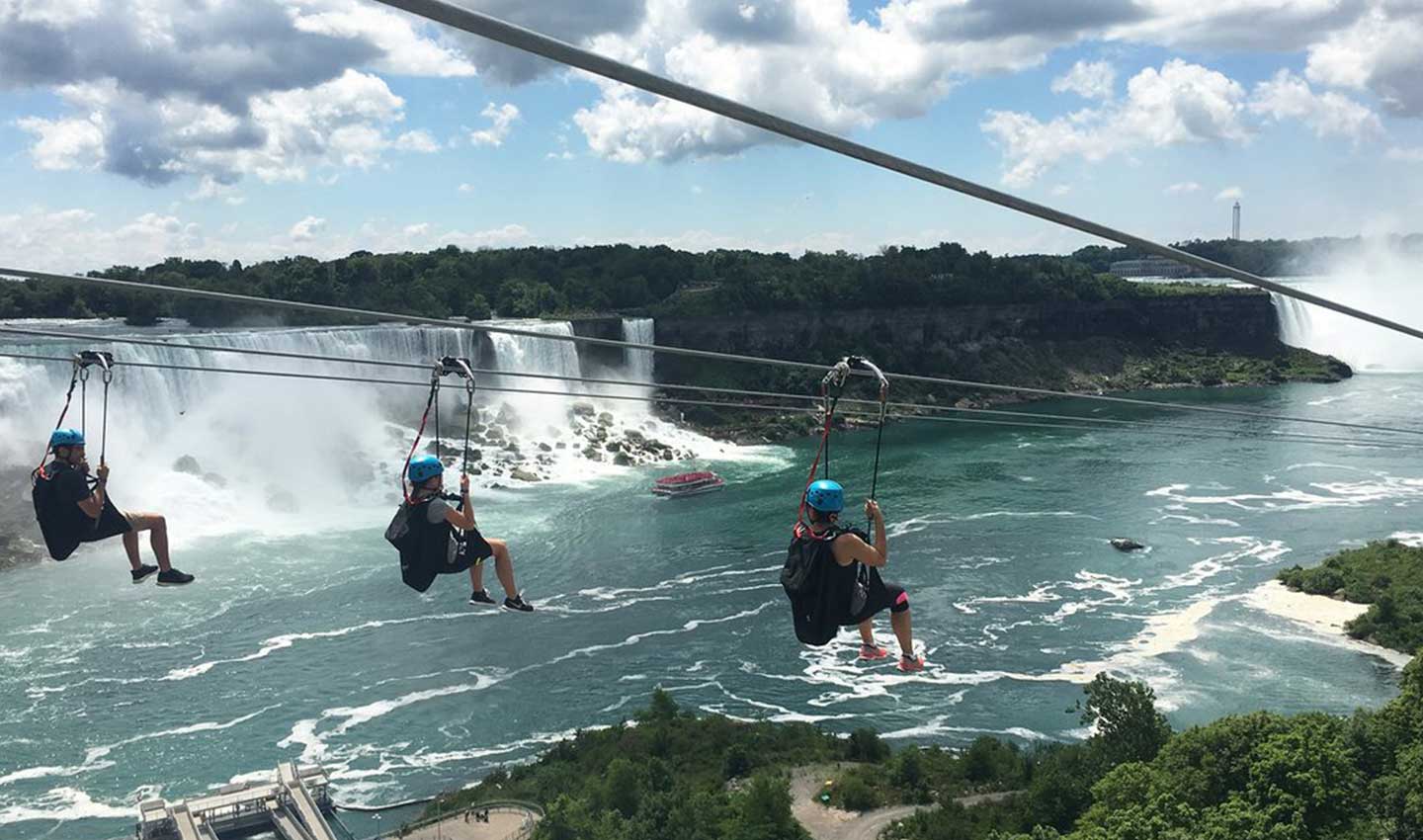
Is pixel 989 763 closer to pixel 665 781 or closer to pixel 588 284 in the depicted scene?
pixel 665 781

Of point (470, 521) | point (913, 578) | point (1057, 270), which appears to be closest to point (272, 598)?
point (913, 578)

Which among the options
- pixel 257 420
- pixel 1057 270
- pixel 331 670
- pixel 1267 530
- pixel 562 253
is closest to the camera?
pixel 331 670

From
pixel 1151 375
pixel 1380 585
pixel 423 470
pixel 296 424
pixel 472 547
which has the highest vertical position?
pixel 423 470

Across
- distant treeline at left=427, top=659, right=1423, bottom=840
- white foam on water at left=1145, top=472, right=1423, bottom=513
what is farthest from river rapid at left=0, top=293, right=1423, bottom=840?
distant treeline at left=427, top=659, right=1423, bottom=840

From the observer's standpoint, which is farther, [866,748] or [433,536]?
[866,748]

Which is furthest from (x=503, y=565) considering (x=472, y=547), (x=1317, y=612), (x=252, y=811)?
(x=1317, y=612)

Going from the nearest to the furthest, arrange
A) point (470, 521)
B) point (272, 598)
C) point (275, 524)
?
point (470, 521)
point (272, 598)
point (275, 524)

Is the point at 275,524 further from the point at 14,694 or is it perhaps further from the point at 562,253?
the point at 562,253
